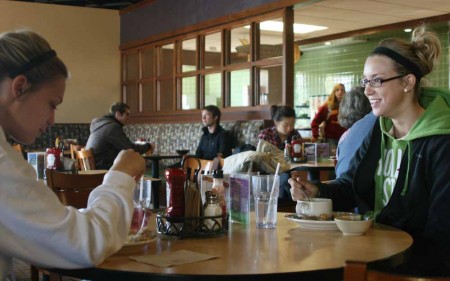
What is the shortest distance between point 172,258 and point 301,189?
84 centimetres

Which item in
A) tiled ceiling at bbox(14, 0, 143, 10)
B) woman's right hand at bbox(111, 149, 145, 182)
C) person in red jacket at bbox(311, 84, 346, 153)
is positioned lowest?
woman's right hand at bbox(111, 149, 145, 182)

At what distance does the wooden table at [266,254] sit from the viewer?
134 centimetres

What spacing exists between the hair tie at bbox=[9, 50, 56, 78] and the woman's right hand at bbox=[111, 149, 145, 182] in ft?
1.04

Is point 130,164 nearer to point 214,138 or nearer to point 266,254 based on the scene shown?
point 266,254

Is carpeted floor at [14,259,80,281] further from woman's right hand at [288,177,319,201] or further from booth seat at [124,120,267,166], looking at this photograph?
booth seat at [124,120,267,166]

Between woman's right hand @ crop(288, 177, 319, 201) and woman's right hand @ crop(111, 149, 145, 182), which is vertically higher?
woman's right hand @ crop(111, 149, 145, 182)

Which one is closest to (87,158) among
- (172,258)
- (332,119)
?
(332,119)

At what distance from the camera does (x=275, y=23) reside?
7285 millimetres

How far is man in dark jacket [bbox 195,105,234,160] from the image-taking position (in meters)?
7.20

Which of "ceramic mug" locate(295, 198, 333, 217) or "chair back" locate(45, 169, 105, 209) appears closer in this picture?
"ceramic mug" locate(295, 198, 333, 217)

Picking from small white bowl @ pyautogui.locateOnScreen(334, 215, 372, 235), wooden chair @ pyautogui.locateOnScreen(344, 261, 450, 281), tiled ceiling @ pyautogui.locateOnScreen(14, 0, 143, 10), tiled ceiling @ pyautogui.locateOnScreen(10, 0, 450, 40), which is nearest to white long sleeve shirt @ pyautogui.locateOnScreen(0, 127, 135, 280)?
wooden chair @ pyautogui.locateOnScreen(344, 261, 450, 281)

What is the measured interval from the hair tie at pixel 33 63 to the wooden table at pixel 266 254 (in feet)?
1.55

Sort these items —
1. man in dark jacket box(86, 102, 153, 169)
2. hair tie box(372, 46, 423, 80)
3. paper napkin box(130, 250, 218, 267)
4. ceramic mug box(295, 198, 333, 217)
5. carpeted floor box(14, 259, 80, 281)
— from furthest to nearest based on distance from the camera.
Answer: man in dark jacket box(86, 102, 153, 169), carpeted floor box(14, 259, 80, 281), hair tie box(372, 46, 423, 80), ceramic mug box(295, 198, 333, 217), paper napkin box(130, 250, 218, 267)

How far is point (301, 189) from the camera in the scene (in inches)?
87.2
